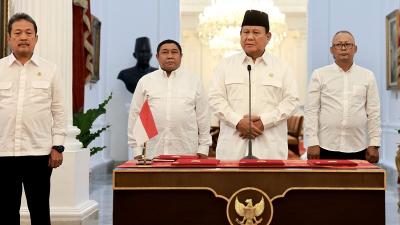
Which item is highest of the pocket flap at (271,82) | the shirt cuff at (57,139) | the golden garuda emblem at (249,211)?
the pocket flap at (271,82)

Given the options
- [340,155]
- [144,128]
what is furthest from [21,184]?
[340,155]

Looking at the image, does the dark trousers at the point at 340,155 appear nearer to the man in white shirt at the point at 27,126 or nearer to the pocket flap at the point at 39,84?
the man in white shirt at the point at 27,126

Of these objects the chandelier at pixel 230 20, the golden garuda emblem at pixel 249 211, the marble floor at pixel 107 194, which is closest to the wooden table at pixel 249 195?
the golden garuda emblem at pixel 249 211

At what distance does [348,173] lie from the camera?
3.38 meters

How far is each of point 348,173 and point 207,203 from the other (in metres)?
0.73

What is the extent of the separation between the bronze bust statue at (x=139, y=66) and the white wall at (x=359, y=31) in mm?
2901

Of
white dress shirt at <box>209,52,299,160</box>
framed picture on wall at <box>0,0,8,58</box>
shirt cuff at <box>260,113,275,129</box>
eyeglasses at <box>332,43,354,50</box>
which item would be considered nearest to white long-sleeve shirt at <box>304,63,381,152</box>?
eyeglasses at <box>332,43,354,50</box>

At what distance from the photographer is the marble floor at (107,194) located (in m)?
6.08

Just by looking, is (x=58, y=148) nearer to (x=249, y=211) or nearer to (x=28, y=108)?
(x=28, y=108)

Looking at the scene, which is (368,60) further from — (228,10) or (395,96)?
(228,10)

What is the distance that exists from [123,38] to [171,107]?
25.6 feet

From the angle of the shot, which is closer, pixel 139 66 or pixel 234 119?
pixel 234 119

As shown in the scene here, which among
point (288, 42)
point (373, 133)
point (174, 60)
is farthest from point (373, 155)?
point (288, 42)

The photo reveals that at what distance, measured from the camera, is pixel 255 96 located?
13.7 ft
